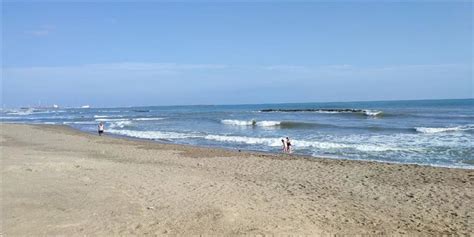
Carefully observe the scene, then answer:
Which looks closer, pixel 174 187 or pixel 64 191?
pixel 64 191

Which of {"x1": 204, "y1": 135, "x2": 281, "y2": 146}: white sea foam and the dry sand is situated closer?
the dry sand

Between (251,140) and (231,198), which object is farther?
(251,140)

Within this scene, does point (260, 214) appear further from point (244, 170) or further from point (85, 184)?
point (244, 170)

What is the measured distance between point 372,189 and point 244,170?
4.24m

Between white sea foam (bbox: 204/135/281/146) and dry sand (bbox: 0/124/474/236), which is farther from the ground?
dry sand (bbox: 0/124/474/236)

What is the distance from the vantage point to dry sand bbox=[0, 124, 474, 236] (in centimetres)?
704

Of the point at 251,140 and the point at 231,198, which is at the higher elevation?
the point at 231,198

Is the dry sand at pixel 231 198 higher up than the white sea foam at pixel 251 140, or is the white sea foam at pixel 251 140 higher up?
the dry sand at pixel 231 198

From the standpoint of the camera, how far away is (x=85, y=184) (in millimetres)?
10078

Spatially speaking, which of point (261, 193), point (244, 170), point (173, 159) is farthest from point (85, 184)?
point (173, 159)

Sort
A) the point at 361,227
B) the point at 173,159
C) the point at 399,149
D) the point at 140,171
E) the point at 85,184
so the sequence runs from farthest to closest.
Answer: the point at 399,149, the point at 173,159, the point at 140,171, the point at 85,184, the point at 361,227

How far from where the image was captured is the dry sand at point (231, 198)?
7035 mm

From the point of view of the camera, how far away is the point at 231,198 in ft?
29.7

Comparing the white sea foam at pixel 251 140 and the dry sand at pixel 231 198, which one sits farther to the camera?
the white sea foam at pixel 251 140
